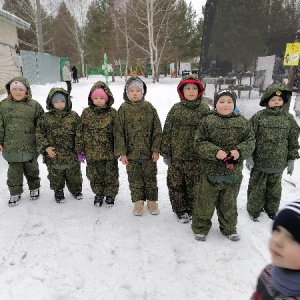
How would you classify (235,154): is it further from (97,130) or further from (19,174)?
(19,174)

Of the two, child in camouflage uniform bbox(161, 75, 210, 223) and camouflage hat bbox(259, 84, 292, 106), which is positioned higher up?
camouflage hat bbox(259, 84, 292, 106)

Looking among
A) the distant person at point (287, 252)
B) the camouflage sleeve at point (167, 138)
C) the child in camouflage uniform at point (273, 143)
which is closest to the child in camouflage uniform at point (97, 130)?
the camouflage sleeve at point (167, 138)

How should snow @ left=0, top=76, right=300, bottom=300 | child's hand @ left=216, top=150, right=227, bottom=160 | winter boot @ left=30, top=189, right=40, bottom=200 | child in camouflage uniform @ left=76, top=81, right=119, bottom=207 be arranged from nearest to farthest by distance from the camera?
snow @ left=0, top=76, right=300, bottom=300 → child's hand @ left=216, top=150, right=227, bottom=160 → child in camouflage uniform @ left=76, top=81, right=119, bottom=207 → winter boot @ left=30, top=189, right=40, bottom=200

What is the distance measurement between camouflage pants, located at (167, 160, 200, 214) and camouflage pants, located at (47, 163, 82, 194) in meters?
1.35

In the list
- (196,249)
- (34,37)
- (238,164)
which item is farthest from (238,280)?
(34,37)

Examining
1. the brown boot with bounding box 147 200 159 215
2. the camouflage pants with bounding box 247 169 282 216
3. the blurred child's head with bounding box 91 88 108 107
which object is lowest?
the brown boot with bounding box 147 200 159 215

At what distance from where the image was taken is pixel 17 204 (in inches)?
162

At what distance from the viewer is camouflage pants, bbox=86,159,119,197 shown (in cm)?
396

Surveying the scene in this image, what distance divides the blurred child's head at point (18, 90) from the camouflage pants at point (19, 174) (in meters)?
0.88

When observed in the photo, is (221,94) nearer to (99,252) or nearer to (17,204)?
(99,252)

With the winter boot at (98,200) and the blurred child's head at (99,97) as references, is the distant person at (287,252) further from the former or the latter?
the winter boot at (98,200)

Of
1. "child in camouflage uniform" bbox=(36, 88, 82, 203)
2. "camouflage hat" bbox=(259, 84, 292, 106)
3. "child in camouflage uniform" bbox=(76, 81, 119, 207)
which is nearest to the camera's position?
"camouflage hat" bbox=(259, 84, 292, 106)

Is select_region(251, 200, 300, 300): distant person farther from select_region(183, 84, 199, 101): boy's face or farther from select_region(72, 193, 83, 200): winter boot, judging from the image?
select_region(72, 193, 83, 200): winter boot

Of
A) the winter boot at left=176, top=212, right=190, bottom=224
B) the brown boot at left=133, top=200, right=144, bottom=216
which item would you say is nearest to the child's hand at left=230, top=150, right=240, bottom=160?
the winter boot at left=176, top=212, right=190, bottom=224
